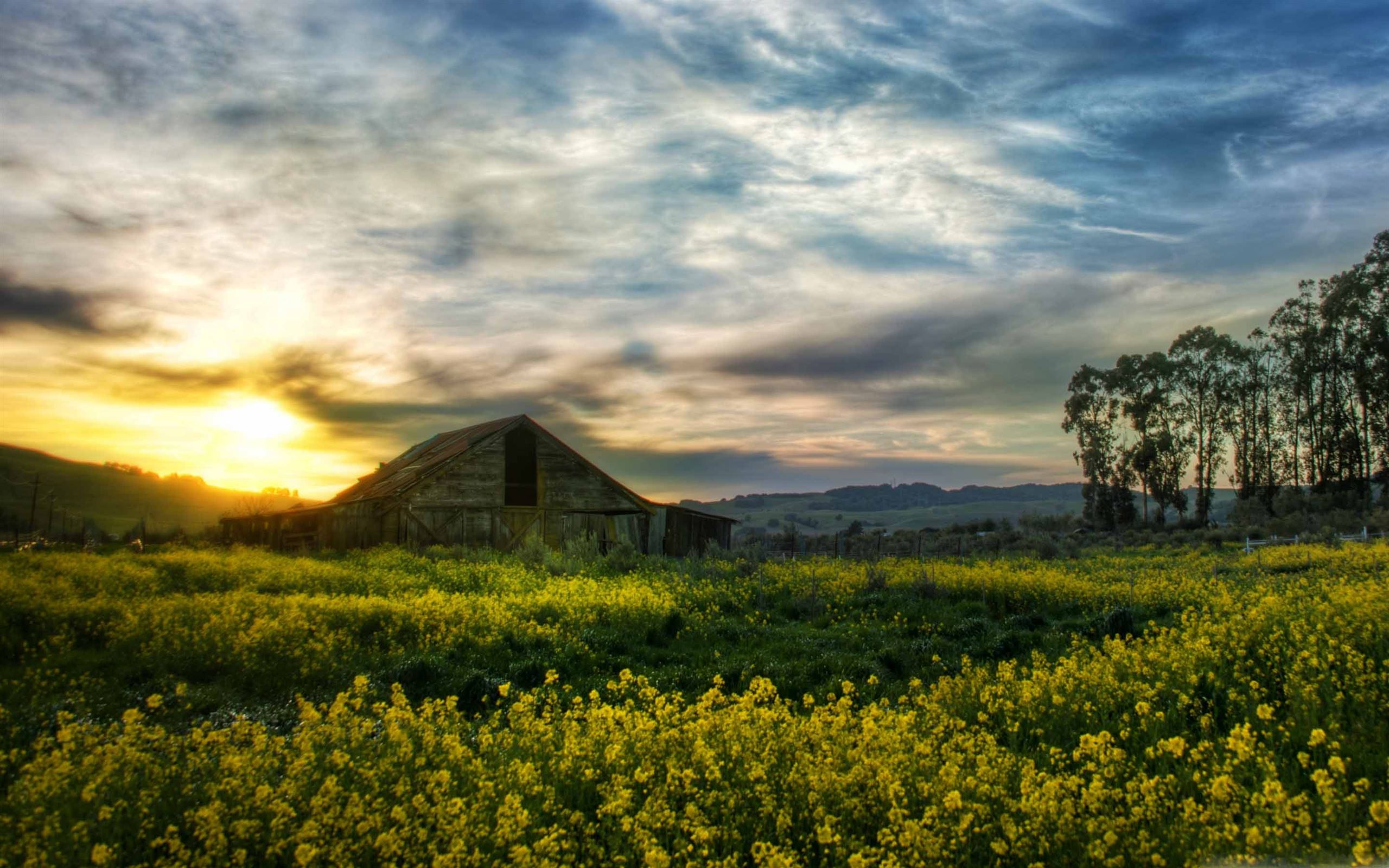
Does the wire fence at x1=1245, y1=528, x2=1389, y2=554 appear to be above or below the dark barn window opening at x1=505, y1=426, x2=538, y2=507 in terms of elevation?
below

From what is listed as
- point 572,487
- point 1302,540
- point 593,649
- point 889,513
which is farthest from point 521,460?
point 889,513

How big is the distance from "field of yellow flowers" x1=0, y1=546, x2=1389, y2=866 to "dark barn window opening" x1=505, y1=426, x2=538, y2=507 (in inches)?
673

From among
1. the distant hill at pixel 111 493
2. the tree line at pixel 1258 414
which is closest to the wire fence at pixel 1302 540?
the tree line at pixel 1258 414

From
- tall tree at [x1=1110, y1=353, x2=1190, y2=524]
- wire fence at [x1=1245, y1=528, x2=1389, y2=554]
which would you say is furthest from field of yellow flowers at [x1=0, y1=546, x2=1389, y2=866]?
tall tree at [x1=1110, y1=353, x2=1190, y2=524]

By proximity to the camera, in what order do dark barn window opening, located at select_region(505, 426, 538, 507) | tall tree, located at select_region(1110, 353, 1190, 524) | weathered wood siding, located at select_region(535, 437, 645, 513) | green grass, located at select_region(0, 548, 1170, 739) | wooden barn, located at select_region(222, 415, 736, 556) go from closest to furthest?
green grass, located at select_region(0, 548, 1170, 739) < wooden barn, located at select_region(222, 415, 736, 556) < weathered wood siding, located at select_region(535, 437, 645, 513) < dark barn window opening, located at select_region(505, 426, 538, 507) < tall tree, located at select_region(1110, 353, 1190, 524)

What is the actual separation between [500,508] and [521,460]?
2775 mm

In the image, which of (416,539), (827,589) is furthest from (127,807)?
(416,539)

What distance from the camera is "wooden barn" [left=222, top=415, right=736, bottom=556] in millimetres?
31047

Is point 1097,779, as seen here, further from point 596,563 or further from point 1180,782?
point 596,563

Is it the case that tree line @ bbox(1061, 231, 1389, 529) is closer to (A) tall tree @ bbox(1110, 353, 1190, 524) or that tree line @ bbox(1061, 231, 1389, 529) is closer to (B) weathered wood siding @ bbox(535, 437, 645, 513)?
(A) tall tree @ bbox(1110, 353, 1190, 524)

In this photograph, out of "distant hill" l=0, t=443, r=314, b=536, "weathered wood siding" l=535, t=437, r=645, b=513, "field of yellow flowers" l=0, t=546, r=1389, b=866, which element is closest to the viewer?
"field of yellow flowers" l=0, t=546, r=1389, b=866

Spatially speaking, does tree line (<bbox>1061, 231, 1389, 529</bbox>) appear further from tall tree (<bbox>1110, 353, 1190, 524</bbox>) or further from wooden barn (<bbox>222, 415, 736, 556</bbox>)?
wooden barn (<bbox>222, 415, 736, 556</bbox>)

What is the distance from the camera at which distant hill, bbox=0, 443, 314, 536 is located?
92625 millimetres

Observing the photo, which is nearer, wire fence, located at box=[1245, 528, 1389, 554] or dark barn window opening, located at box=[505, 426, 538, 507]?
wire fence, located at box=[1245, 528, 1389, 554]
